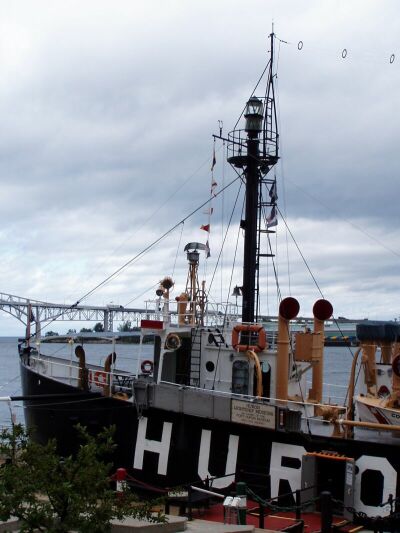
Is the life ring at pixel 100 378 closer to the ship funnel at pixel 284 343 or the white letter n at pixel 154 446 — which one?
the white letter n at pixel 154 446

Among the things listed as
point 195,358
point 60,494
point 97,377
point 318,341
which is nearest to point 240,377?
point 195,358

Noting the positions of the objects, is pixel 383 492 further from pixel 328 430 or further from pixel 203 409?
pixel 203 409

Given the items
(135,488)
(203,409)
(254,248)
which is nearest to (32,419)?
(135,488)

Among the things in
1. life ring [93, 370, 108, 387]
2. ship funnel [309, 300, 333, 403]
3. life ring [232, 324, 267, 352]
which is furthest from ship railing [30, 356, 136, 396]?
ship funnel [309, 300, 333, 403]

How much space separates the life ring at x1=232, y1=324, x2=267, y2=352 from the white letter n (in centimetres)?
263

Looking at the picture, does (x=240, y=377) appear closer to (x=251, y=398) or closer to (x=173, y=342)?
(x=251, y=398)

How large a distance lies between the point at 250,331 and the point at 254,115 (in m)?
6.62

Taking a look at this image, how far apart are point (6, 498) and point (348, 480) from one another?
853 centimetres

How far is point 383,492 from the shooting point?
1619cm

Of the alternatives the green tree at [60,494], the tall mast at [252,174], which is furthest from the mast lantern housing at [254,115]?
the green tree at [60,494]

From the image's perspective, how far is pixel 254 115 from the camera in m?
Answer: 22.3

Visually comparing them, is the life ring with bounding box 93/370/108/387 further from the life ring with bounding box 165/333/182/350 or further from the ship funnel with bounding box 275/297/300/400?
the ship funnel with bounding box 275/297/300/400

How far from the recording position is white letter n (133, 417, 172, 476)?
19.2m

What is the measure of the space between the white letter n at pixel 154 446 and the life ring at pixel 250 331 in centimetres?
263
